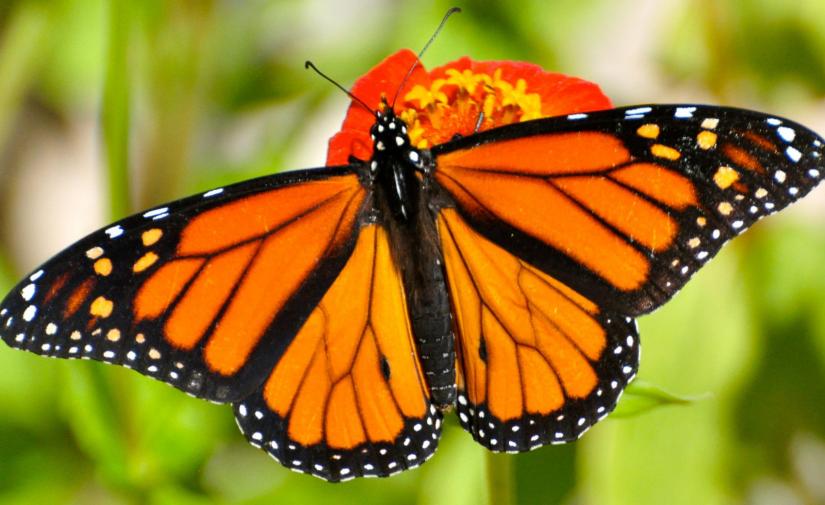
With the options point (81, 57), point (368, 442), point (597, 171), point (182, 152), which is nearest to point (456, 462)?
point (368, 442)

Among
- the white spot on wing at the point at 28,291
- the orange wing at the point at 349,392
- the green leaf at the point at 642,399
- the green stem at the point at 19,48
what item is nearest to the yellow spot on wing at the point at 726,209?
the green leaf at the point at 642,399

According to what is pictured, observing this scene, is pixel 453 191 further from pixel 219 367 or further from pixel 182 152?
pixel 182 152

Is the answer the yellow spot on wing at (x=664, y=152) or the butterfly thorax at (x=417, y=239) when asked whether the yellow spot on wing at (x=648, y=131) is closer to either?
the yellow spot on wing at (x=664, y=152)

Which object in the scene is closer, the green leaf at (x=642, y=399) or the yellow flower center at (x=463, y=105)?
the green leaf at (x=642, y=399)

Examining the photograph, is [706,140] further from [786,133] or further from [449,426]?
[449,426]

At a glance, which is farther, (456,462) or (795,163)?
(456,462)

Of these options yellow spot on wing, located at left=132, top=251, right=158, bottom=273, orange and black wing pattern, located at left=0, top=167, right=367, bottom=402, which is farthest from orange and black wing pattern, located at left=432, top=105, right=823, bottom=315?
yellow spot on wing, located at left=132, top=251, right=158, bottom=273

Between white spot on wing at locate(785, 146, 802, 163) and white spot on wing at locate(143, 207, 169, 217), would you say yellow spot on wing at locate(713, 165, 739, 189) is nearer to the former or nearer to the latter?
white spot on wing at locate(785, 146, 802, 163)
